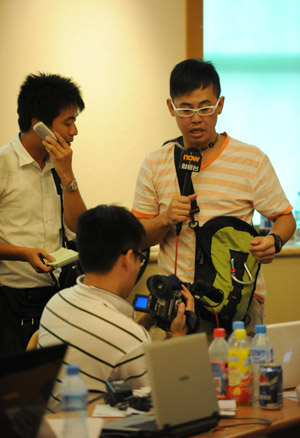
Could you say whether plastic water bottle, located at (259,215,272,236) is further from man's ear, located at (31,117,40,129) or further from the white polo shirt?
man's ear, located at (31,117,40,129)

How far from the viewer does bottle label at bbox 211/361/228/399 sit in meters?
1.85

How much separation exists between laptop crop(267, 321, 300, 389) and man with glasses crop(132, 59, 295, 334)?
41 centimetres

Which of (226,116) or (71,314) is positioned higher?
(226,116)

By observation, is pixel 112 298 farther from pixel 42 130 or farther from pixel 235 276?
pixel 42 130

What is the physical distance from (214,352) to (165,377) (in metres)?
0.43

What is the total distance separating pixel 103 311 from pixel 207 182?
0.79 meters

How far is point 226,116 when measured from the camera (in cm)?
413

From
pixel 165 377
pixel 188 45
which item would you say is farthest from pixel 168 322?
pixel 188 45

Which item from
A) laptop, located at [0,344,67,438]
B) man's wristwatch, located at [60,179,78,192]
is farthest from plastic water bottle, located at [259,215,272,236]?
laptop, located at [0,344,67,438]

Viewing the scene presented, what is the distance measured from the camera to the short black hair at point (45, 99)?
2818mm

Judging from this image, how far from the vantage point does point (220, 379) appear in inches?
73.1

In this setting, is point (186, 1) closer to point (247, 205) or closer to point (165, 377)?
point (247, 205)

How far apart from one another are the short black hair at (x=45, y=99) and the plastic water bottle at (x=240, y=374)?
1.42m

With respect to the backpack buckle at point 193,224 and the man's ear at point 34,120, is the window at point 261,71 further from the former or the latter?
the backpack buckle at point 193,224
